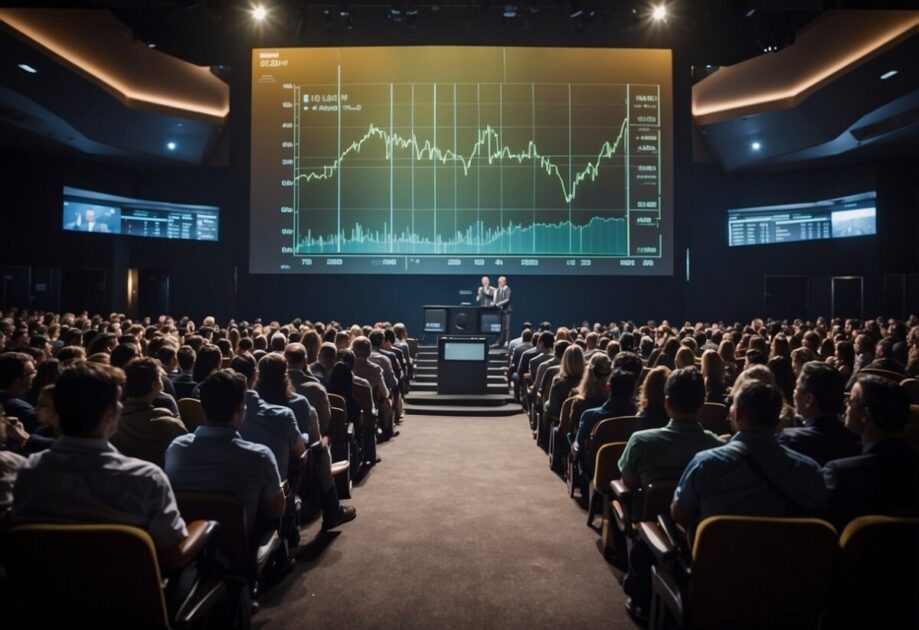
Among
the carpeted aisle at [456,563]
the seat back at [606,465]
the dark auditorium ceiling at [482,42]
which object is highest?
the dark auditorium ceiling at [482,42]

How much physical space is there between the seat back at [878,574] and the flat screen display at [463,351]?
24.5 feet

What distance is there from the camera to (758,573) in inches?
79.6

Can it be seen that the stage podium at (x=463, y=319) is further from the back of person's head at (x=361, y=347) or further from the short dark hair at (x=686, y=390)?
the short dark hair at (x=686, y=390)

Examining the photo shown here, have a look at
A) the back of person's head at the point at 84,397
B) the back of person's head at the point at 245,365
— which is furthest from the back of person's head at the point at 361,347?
the back of person's head at the point at 84,397

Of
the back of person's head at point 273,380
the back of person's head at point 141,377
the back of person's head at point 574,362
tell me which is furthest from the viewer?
the back of person's head at point 574,362

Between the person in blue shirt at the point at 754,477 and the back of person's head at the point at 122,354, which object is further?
the back of person's head at the point at 122,354

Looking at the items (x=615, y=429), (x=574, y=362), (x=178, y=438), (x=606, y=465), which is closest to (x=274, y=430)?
(x=178, y=438)

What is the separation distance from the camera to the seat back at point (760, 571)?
196 centimetres

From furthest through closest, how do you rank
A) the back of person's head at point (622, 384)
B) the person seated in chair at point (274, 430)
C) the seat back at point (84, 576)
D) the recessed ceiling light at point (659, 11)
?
the recessed ceiling light at point (659, 11)
the back of person's head at point (622, 384)
the person seated in chair at point (274, 430)
the seat back at point (84, 576)

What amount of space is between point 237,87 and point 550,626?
12.7 metres

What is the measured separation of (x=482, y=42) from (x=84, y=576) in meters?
12.3

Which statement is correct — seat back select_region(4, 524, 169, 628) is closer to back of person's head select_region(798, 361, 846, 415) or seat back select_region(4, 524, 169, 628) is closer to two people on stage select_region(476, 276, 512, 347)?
back of person's head select_region(798, 361, 846, 415)

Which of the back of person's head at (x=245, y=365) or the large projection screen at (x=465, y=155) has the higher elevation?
the large projection screen at (x=465, y=155)

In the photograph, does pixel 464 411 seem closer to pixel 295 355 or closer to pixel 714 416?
pixel 295 355
